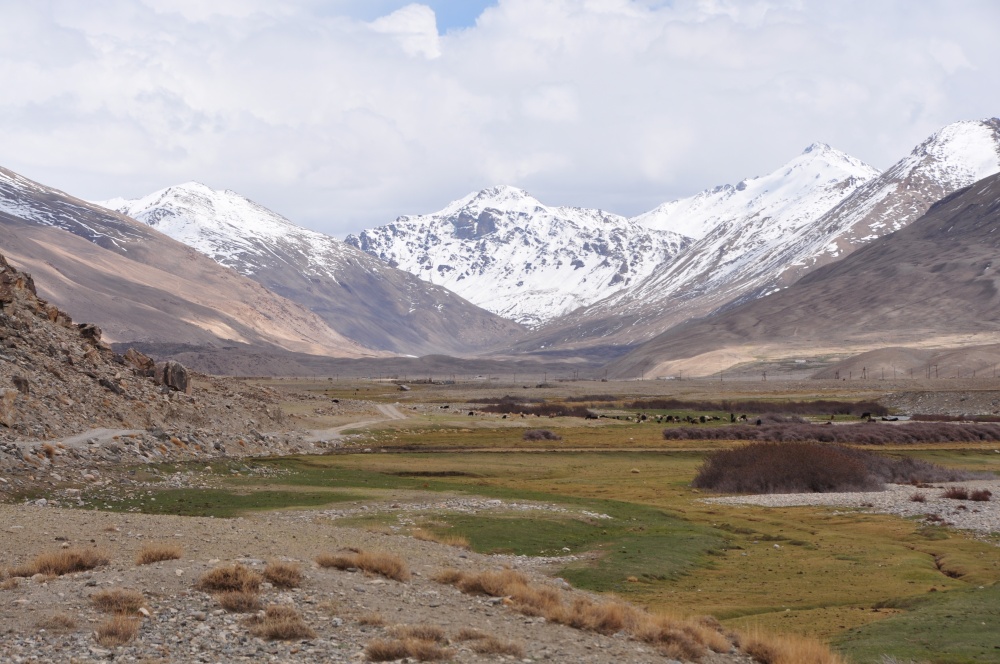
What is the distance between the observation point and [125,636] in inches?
544

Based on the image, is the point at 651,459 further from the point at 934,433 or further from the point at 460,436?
the point at 934,433

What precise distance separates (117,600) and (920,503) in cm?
3427

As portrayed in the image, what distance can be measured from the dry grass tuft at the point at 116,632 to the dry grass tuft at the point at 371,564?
5000 mm

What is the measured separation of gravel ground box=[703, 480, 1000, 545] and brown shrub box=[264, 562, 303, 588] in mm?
23253

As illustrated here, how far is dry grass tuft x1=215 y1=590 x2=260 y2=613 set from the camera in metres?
15.5

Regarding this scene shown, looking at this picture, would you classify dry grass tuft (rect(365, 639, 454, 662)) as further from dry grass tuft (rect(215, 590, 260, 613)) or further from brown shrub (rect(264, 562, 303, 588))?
brown shrub (rect(264, 562, 303, 588))

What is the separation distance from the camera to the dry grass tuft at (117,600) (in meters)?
14.8

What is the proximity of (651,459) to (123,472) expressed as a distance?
34767 mm

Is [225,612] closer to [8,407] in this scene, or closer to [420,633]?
[420,633]

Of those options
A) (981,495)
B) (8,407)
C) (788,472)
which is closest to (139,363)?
(8,407)

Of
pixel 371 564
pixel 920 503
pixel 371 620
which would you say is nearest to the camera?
pixel 371 620

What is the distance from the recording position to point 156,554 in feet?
59.0

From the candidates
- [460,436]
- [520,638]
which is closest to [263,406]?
[460,436]

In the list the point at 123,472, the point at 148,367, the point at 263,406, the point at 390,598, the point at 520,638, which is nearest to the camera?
the point at 520,638
